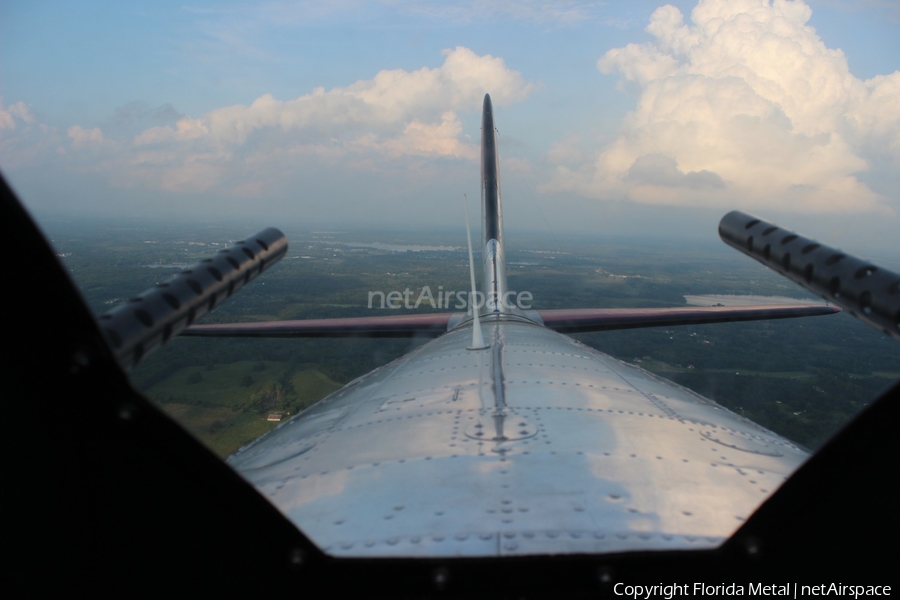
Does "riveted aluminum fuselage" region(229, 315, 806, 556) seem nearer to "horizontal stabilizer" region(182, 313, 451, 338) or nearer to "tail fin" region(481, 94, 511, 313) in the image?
"horizontal stabilizer" region(182, 313, 451, 338)

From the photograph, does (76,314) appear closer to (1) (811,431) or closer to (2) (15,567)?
(2) (15,567)

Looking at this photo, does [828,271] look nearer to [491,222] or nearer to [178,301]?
[178,301]

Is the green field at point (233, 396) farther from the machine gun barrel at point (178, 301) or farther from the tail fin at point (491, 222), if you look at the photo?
the machine gun barrel at point (178, 301)

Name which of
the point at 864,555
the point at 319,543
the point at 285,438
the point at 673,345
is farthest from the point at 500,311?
the point at 673,345

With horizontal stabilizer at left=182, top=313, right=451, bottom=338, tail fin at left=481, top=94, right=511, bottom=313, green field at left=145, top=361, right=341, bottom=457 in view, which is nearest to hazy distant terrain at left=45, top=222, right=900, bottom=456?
green field at left=145, top=361, right=341, bottom=457

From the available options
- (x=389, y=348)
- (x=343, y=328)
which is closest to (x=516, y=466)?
(x=343, y=328)

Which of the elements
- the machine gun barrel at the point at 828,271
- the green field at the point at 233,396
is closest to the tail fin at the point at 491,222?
the green field at the point at 233,396

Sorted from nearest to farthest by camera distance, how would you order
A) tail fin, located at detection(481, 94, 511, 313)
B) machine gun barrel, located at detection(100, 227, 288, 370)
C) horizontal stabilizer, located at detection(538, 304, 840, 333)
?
machine gun barrel, located at detection(100, 227, 288, 370), horizontal stabilizer, located at detection(538, 304, 840, 333), tail fin, located at detection(481, 94, 511, 313)
